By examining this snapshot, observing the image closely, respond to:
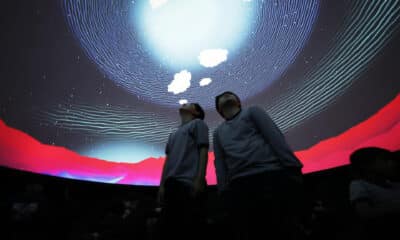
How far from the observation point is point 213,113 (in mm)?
5465

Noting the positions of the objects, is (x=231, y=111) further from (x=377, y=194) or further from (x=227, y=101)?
(x=377, y=194)

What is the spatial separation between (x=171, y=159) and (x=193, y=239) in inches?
20.1

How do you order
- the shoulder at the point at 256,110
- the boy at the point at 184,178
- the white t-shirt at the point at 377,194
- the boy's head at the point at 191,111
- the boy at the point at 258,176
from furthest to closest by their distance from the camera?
the boy's head at the point at 191,111
the white t-shirt at the point at 377,194
the shoulder at the point at 256,110
the boy at the point at 184,178
the boy at the point at 258,176

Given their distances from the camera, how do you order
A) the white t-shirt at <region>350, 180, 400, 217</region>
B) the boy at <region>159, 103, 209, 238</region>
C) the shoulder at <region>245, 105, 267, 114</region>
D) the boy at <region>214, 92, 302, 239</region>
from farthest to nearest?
the white t-shirt at <region>350, 180, 400, 217</region> < the shoulder at <region>245, 105, 267, 114</region> < the boy at <region>159, 103, 209, 238</region> < the boy at <region>214, 92, 302, 239</region>

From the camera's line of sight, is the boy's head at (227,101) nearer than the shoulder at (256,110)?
No

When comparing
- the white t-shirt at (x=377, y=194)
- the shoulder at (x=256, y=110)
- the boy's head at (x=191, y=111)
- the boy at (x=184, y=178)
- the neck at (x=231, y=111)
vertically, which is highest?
the boy's head at (x=191, y=111)

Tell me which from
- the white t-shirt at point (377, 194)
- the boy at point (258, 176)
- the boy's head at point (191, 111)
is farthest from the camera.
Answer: the boy's head at point (191, 111)

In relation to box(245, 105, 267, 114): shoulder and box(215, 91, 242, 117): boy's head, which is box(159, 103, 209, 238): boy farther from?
box(245, 105, 267, 114): shoulder

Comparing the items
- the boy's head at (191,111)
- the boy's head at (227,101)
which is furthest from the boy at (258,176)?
the boy's head at (191,111)

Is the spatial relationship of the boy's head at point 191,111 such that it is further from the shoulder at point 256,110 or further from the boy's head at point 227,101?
the shoulder at point 256,110

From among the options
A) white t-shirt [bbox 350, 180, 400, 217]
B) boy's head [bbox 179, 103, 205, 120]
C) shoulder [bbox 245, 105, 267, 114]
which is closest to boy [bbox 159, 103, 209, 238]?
boy's head [bbox 179, 103, 205, 120]

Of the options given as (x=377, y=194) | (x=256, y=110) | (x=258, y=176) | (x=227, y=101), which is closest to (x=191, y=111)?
(x=227, y=101)

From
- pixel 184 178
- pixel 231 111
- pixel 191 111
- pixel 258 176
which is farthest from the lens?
pixel 191 111

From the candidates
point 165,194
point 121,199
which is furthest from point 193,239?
point 121,199
